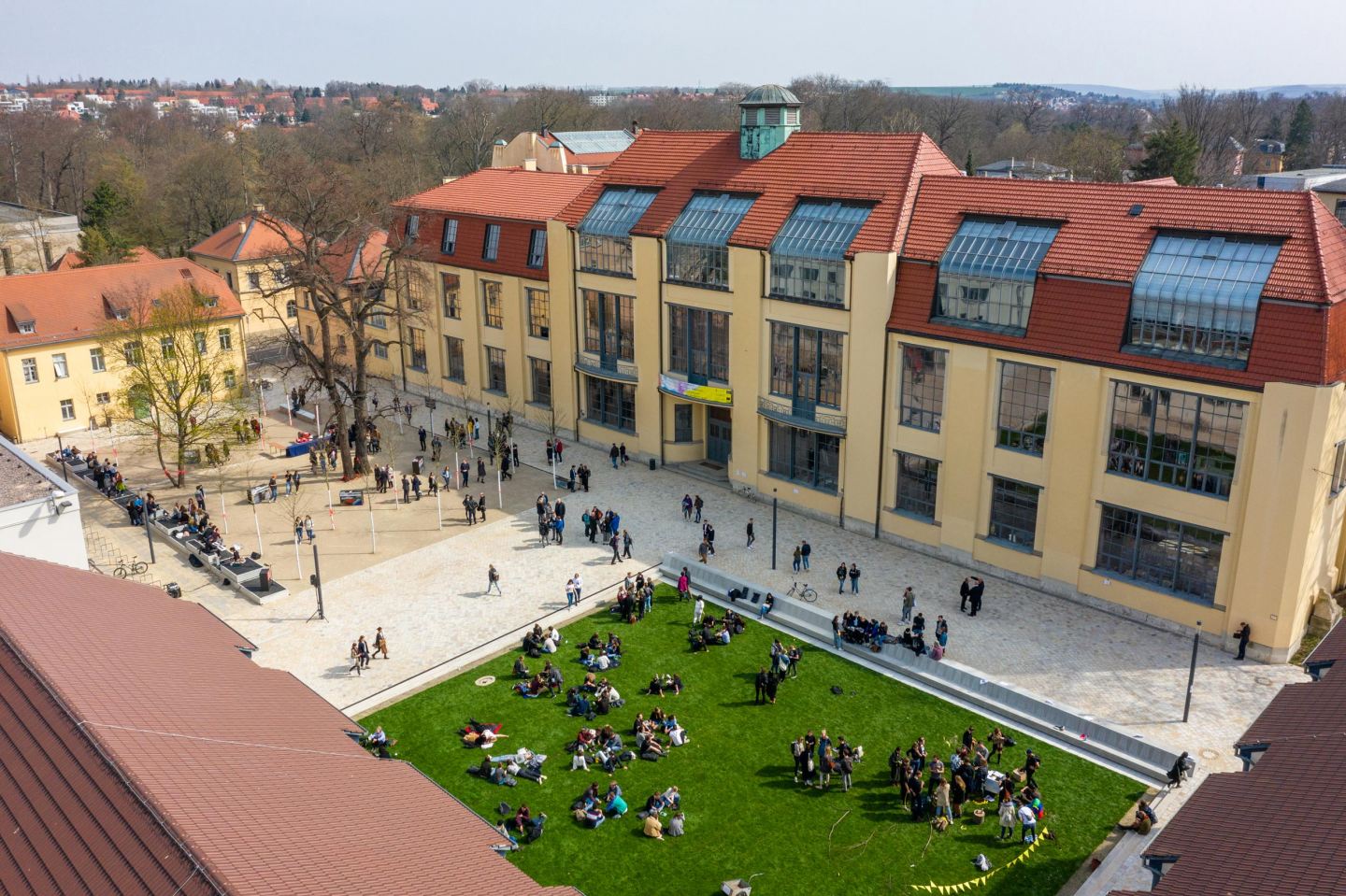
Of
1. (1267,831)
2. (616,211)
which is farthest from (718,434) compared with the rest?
(1267,831)

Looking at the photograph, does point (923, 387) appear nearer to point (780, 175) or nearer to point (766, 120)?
point (780, 175)

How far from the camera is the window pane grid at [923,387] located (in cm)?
3991

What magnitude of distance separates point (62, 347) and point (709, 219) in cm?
3655

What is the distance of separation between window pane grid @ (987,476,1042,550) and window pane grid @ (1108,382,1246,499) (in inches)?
138

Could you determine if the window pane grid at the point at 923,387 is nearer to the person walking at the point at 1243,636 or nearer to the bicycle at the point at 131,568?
the person walking at the point at 1243,636

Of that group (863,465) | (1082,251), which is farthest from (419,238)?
(1082,251)

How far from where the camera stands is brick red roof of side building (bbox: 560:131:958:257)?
4150cm

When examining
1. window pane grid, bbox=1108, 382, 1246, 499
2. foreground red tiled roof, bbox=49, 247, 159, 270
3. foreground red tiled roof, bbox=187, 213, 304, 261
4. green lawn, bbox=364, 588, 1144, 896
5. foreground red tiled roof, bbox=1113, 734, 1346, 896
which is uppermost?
foreground red tiled roof, bbox=187, 213, 304, 261

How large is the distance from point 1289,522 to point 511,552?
27.6 metres

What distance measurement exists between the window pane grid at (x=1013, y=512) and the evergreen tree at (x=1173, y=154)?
5551cm

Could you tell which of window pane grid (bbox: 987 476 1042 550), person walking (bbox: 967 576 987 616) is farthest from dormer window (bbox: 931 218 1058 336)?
person walking (bbox: 967 576 987 616)

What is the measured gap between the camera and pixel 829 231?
4256 cm

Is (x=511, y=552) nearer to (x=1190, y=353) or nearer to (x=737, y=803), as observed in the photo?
(x=737, y=803)

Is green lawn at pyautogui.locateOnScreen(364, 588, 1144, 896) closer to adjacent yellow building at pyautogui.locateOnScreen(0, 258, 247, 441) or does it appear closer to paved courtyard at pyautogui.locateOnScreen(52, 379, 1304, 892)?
paved courtyard at pyautogui.locateOnScreen(52, 379, 1304, 892)
